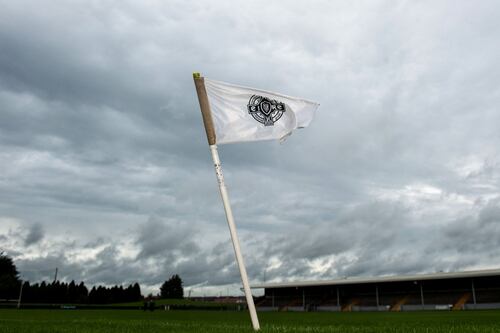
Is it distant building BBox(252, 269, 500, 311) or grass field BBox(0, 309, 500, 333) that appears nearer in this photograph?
grass field BBox(0, 309, 500, 333)

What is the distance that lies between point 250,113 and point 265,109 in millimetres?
308

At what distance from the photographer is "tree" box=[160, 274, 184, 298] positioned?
14338 cm

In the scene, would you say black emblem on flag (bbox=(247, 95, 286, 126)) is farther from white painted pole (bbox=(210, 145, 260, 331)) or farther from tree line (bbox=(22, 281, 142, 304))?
tree line (bbox=(22, 281, 142, 304))

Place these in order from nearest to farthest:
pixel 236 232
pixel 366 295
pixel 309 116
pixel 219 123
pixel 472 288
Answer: pixel 236 232 → pixel 219 123 → pixel 309 116 → pixel 472 288 → pixel 366 295

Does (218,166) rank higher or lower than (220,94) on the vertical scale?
lower

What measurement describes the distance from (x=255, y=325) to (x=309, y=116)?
12.6ft

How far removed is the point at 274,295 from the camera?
258 feet

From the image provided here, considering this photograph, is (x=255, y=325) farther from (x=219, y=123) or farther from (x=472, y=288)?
(x=472, y=288)

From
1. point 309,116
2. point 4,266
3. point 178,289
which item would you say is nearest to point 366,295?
point 309,116

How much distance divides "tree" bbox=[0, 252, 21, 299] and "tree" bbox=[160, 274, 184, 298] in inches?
1989

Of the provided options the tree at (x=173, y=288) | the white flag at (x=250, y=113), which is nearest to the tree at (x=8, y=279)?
the tree at (x=173, y=288)

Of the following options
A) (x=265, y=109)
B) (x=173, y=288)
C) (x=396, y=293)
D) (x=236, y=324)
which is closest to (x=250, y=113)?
(x=265, y=109)

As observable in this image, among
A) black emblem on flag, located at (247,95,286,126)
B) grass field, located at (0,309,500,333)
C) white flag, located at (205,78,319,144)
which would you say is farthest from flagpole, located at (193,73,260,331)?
grass field, located at (0,309,500,333)

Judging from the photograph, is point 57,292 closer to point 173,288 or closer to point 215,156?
point 173,288
